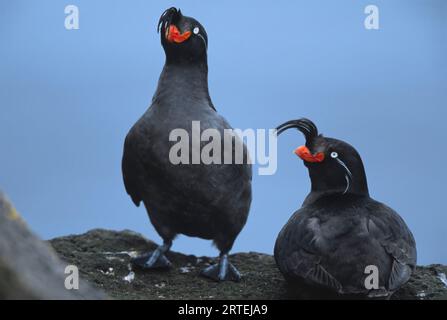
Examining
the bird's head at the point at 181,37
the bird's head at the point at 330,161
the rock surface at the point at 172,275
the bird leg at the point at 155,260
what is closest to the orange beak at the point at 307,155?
the bird's head at the point at 330,161

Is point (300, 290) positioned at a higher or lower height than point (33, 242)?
lower

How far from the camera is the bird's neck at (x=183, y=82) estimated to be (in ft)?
12.7

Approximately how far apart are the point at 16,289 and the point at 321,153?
2.03 metres

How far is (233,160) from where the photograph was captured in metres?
3.79

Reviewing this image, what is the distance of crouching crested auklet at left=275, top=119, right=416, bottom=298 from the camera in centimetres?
309

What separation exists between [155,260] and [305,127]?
3.54 ft

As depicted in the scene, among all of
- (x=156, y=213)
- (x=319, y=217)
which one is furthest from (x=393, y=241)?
(x=156, y=213)

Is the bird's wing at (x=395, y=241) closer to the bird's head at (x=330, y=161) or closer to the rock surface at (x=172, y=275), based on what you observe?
the bird's head at (x=330, y=161)

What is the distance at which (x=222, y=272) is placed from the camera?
3.82 meters

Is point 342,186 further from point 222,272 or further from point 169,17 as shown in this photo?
point 169,17

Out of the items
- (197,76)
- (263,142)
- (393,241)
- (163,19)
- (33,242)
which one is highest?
(163,19)
